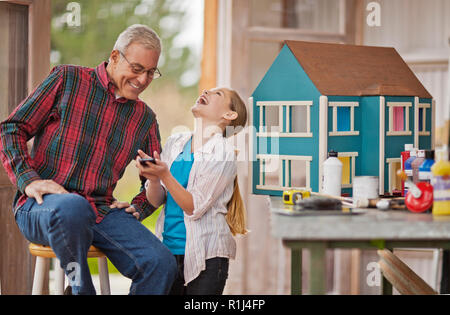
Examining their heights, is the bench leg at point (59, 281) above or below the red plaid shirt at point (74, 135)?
below

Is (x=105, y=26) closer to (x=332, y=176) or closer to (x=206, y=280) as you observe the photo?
(x=206, y=280)

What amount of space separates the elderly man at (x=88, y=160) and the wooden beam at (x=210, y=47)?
117 centimetres

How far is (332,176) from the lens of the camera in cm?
188

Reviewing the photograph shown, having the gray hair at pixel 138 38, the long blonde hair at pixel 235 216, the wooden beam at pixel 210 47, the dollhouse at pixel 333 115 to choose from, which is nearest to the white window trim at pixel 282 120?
the dollhouse at pixel 333 115

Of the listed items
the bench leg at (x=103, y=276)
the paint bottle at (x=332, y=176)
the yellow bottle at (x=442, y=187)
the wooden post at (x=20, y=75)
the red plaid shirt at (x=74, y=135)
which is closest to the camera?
the yellow bottle at (x=442, y=187)

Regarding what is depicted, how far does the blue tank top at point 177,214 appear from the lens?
84.2 inches

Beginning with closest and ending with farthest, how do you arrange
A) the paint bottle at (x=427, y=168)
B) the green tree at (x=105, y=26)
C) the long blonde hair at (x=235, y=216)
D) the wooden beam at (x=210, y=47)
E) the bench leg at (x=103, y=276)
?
the paint bottle at (x=427, y=168) < the bench leg at (x=103, y=276) < the long blonde hair at (x=235, y=216) < the wooden beam at (x=210, y=47) < the green tree at (x=105, y=26)

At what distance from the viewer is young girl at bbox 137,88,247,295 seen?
2080 mm

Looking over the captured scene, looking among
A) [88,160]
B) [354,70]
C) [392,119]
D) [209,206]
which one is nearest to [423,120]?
[392,119]

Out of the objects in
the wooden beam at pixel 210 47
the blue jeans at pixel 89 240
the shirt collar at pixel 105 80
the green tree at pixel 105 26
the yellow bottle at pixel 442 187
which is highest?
the green tree at pixel 105 26

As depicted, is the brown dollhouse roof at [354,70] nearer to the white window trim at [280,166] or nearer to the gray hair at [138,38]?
the white window trim at [280,166]

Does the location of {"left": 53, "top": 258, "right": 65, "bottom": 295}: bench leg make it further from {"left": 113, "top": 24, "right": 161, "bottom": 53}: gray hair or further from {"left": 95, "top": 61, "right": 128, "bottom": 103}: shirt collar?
{"left": 113, "top": 24, "right": 161, "bottom": 53}: gray hair
